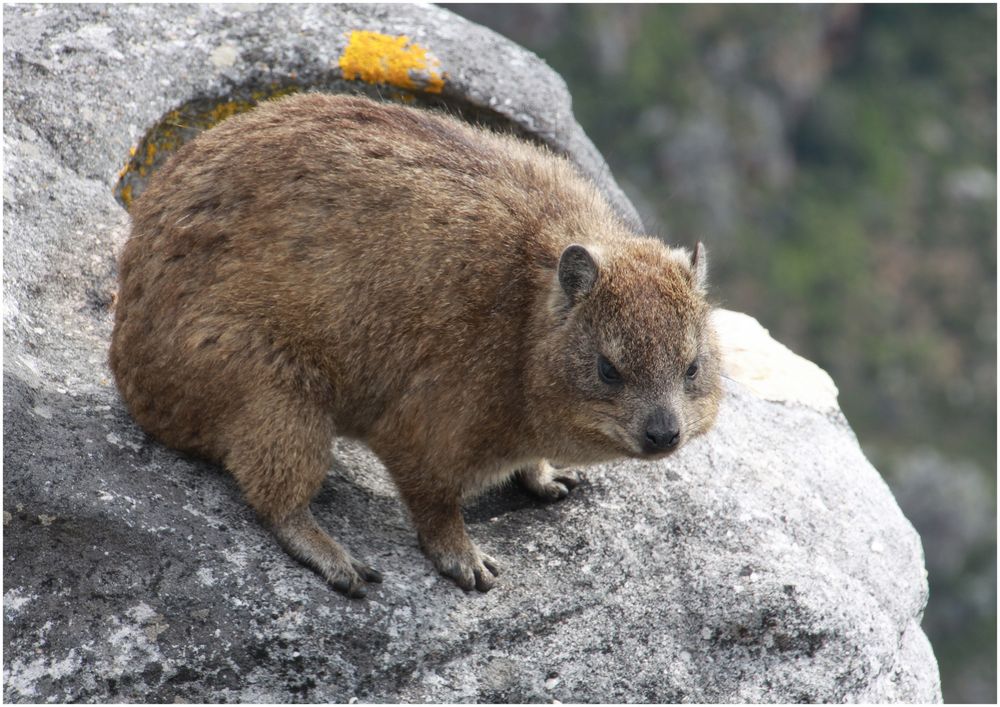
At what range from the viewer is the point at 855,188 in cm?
7481

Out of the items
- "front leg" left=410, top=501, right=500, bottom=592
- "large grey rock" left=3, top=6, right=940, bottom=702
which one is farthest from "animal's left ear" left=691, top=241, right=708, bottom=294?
"front leg" left=410, top=501, right=500, bottom=592

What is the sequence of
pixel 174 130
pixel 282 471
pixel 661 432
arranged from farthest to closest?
pixel 174 130 < pixel 282 471 < pixel 661 432

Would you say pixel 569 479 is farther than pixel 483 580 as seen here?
Yes

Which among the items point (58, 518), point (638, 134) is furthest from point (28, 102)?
point (638, 134)

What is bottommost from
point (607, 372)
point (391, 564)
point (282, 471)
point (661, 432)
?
point (391, 564)

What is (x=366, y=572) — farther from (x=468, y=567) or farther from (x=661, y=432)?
(x=661, y=432)

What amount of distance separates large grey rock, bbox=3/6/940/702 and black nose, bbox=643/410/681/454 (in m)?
1.00

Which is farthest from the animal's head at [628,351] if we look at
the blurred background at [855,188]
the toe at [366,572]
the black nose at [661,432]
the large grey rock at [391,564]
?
the blurred background at [855,188]

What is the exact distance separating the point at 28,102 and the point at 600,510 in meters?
5.95

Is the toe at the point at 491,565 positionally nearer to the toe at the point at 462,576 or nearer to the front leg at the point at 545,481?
the toe at the point at 462,576

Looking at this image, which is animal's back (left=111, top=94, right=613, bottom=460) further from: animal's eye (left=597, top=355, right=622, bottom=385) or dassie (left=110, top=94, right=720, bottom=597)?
animal's eye (left=597, top=355, right=622, bottom=385)

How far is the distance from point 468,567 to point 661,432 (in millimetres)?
1588

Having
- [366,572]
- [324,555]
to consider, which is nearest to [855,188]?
[366,572]

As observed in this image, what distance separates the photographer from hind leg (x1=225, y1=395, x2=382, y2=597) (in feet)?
27.0
